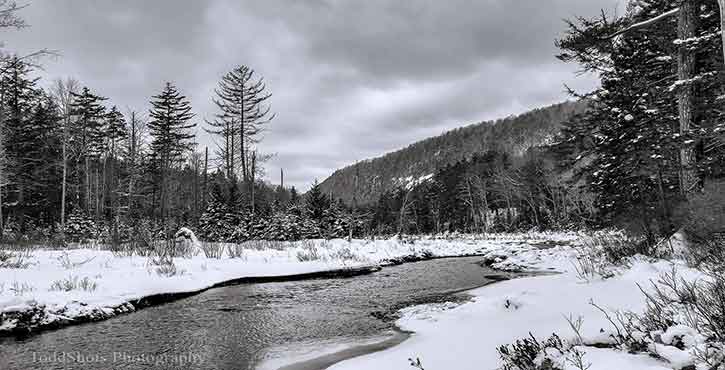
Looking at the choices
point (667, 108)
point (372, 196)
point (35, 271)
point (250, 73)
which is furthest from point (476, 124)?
point (35, 271)

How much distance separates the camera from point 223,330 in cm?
626

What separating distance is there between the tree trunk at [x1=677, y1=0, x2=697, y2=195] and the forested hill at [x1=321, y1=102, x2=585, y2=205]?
75.0 metres

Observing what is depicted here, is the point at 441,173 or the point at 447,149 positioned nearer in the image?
the point at 441,173

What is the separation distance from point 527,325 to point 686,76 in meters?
9.49

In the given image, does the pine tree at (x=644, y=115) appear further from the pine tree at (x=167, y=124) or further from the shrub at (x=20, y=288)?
the pine tree at (x=167, y=124)

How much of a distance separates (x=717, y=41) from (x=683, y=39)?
76 cm

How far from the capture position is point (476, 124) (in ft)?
399

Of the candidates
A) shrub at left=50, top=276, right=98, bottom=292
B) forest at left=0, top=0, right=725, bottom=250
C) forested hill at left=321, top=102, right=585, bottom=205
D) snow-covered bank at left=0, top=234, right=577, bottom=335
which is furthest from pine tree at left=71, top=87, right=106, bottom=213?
forested hill at left=321, top=102, right=585, bottom=205

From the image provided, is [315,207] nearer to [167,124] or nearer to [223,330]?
[167,124]

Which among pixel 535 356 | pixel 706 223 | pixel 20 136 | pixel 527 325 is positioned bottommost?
pixel 527 325

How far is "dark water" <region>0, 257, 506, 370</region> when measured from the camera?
4879 millimetres

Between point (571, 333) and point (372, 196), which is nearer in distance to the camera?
point (571, 333)

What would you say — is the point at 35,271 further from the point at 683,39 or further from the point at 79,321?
the point at 683,39

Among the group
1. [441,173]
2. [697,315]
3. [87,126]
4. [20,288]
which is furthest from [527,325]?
[441,173]
